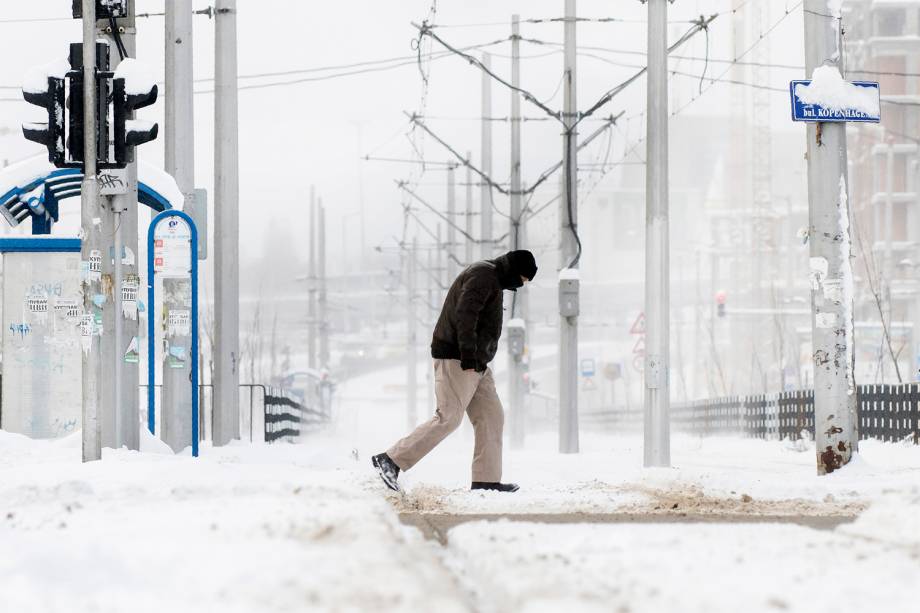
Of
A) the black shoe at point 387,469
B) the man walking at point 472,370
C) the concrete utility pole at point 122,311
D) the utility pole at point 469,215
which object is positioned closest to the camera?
the black shoe at point 387,469

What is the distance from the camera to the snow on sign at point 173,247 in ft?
46.4

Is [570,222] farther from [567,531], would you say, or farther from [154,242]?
[567,531]

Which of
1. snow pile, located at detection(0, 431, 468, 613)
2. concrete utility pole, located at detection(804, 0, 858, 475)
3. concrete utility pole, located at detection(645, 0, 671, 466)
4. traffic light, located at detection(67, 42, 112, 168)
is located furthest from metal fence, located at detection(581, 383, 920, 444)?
snow pile, located at detection(0, 431, 468, 613)

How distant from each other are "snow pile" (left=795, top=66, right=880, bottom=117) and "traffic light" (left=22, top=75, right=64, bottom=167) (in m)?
5.71

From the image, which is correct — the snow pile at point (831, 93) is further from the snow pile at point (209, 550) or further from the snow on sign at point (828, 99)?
the snow pile at point (209, 550)

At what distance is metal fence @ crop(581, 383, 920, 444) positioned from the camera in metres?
18.8

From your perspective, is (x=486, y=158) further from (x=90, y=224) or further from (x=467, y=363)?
(x=467, y=363)

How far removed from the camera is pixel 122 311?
13.4m

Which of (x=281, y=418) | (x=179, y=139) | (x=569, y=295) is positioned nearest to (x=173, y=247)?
(x=179, y=139)

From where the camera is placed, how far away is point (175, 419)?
50.4 feet

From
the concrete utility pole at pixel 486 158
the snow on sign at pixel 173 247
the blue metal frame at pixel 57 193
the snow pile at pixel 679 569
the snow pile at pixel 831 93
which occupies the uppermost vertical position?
the concrete utility pole at pixel 486 158

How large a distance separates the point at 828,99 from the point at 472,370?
3.98 meters

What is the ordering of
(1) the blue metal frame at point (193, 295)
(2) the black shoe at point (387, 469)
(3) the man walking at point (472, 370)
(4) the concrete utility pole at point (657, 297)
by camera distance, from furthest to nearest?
(4) the concrete utility pole at point (657, 297) < (1) the blue metal frame at point (193, 295) < (3) the man walking at point (472, 370) < (2) the black shoe at point (387, 469)

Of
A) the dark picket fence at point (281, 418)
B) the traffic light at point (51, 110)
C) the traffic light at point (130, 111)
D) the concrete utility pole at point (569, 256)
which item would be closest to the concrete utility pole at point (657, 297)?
the concrete utility pole at point (569, 256)
